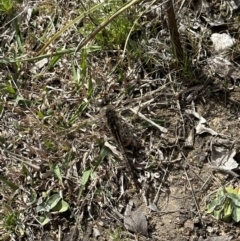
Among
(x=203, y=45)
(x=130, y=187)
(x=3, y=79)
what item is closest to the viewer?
(x=130, y=187)

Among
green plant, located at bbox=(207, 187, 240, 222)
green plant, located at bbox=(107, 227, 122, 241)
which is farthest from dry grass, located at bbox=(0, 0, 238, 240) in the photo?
green plant, located at bbox=(207, 187, 240, 222)

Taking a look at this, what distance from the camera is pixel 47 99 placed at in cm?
233

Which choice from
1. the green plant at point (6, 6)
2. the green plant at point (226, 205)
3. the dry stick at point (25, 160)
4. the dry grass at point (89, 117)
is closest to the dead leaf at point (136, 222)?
the dry grass at point (89, 117)

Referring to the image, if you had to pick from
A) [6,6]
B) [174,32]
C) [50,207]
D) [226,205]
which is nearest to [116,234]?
[50,207]

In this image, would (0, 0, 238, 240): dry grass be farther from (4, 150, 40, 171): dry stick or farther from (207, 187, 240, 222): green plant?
(207, 187, 240, 222): green plant

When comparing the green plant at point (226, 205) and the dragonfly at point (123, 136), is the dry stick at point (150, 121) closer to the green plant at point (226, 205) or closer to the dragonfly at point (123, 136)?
the dragonfly at point (123, 136)

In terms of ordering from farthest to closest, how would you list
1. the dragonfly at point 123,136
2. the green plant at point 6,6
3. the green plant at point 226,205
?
1. the green plant at point 6,6
2. the dragonfly at point 123,136
3. the green plant at point 226,205

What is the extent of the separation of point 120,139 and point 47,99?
402 mm

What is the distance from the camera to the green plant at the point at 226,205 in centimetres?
194

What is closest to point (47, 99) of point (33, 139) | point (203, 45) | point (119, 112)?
point (33, 139)

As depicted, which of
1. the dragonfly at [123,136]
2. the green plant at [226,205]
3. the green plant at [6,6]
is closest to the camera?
the green plant at [226,205]

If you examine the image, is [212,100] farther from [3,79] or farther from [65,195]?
[3,79]

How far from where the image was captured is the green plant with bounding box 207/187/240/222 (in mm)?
1940

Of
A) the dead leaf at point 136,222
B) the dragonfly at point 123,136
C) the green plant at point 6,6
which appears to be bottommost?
the dead leaf at point 136,222
